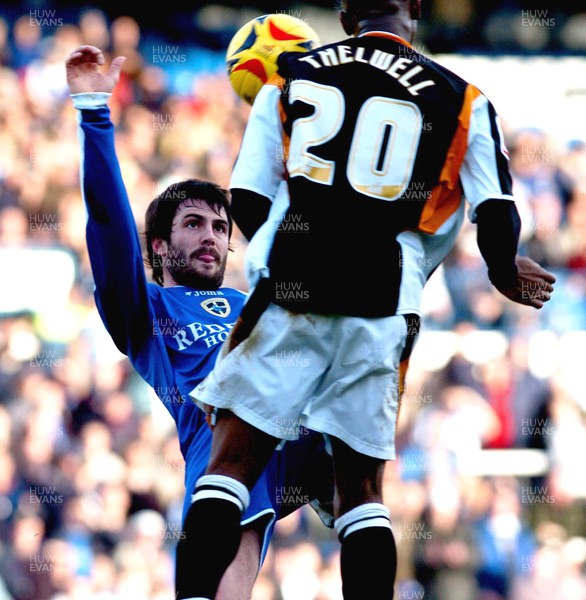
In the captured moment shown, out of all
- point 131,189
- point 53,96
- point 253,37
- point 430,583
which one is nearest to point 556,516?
point 430,583

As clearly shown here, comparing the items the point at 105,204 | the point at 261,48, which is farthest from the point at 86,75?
the point at 261,48

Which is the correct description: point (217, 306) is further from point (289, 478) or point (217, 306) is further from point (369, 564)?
point (369, 564)

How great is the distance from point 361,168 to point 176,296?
132 cm

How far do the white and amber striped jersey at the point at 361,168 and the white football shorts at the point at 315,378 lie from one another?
63 mm

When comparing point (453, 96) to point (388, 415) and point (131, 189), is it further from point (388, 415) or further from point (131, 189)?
Answer: point (131, 189)

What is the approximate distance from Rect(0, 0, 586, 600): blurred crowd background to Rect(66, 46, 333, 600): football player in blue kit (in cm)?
458

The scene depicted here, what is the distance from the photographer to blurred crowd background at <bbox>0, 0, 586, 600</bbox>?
8938mm

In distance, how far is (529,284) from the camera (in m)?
3.46

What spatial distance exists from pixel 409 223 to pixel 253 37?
44.4 inches

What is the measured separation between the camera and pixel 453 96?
343cm

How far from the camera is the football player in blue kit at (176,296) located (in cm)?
378

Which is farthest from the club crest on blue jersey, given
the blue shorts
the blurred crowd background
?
the blurred crowd background

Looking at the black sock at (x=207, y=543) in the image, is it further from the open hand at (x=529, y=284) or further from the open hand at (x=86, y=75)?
the open hand at (x=86, y=75)

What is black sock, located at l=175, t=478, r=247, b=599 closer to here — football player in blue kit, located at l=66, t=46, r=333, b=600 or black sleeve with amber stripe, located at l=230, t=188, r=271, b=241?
football player in blue kit, located at l=66, t=46, r=333, b=600
